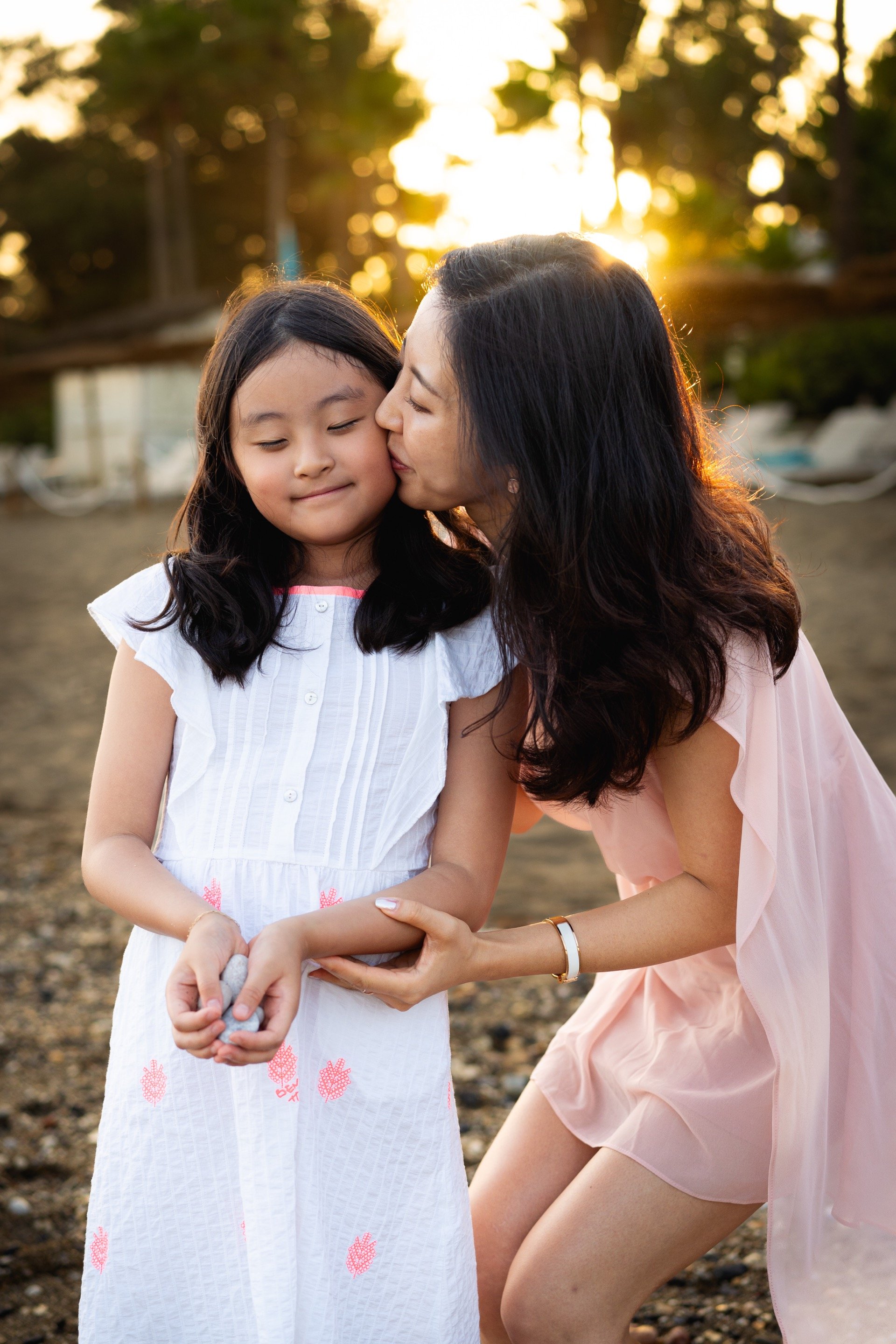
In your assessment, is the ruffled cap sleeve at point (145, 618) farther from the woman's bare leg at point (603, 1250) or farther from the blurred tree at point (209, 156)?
the blurred tree at point (209, 156)

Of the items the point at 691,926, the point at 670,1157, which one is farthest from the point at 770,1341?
the point at 691,926

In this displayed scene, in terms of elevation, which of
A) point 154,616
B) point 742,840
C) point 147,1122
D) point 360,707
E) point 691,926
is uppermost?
point 154,616

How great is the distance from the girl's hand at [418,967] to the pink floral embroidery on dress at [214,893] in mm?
170

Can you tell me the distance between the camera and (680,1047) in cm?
194

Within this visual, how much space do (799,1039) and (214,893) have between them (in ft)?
2.98

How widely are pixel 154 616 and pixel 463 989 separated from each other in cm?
242

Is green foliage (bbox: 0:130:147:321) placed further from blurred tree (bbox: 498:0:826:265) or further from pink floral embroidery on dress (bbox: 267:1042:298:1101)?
pink floral embroidery on dress (bbox: 267:1042:298:1101)

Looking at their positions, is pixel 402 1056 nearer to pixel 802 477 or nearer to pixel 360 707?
pixel 360 707

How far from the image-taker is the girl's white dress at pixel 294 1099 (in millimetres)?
1593

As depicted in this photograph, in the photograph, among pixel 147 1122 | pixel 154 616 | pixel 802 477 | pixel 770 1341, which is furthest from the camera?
pixel 802 477

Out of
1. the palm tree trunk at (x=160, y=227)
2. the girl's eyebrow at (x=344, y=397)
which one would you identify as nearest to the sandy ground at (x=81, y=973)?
the girl's eyebrow at (x=344, y=397)

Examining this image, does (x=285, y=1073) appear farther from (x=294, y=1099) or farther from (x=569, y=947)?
(x=569, y=947)

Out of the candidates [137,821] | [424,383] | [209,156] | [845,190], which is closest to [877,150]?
[845,190]

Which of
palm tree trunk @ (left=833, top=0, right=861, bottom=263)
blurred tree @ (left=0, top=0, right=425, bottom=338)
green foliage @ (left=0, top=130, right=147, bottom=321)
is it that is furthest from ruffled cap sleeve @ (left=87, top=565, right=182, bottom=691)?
green foliage @ (left=0, top=130, right=147, bottom=321)
